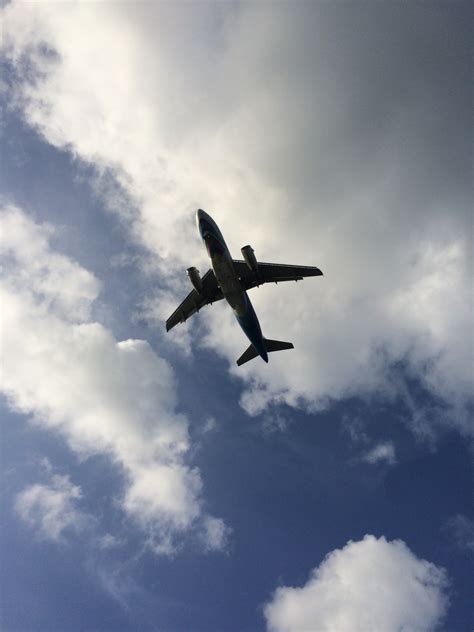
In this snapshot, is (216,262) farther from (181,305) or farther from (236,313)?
(181,305)

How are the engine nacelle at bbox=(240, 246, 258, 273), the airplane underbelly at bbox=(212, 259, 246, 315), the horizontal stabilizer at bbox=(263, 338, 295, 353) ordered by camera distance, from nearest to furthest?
the airplane underbelly at bbox=(212, 259, 246, 315)
the engine nacelle at bbox=(240, 246, 258, 273)
the horizontal stabilizer at bbox=(263, 338, 295, 353)

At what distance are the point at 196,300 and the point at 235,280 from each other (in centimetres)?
960

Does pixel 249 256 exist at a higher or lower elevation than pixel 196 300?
higher

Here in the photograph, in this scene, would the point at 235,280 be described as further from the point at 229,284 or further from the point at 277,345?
the point at 277,345

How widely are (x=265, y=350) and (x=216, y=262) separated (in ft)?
44.6

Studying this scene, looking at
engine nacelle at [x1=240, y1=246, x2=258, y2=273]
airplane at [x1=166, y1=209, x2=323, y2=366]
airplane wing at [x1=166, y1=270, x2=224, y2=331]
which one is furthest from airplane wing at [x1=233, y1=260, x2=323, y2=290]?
airplane wing at [x1=166, y1=270, x2=224, y2=331]

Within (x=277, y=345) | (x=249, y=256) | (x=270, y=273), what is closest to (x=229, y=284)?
(x=249, y=256)

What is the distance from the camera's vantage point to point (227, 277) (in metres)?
47.5

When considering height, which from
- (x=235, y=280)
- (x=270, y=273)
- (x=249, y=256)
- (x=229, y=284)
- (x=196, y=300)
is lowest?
(x=229, y=284)

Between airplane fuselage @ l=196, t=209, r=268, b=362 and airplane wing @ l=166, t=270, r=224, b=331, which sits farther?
airplane wing @ l=166, t=270, r=224, b=331

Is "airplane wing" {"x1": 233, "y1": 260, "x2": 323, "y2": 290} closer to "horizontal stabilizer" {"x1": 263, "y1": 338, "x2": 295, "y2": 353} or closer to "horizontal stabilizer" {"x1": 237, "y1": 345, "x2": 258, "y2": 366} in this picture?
"horizontal stabilizer" {"x1": 263, "y1": 338, "x2": 295, "y2": 353}

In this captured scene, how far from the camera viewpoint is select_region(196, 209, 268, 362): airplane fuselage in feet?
153

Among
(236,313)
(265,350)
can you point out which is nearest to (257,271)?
(236,313)

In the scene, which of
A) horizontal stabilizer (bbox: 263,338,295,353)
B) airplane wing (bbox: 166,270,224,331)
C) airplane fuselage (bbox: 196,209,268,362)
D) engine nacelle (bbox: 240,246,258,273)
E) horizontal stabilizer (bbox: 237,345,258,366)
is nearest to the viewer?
airplane fuselage (bbox: 196,209,268,362)
